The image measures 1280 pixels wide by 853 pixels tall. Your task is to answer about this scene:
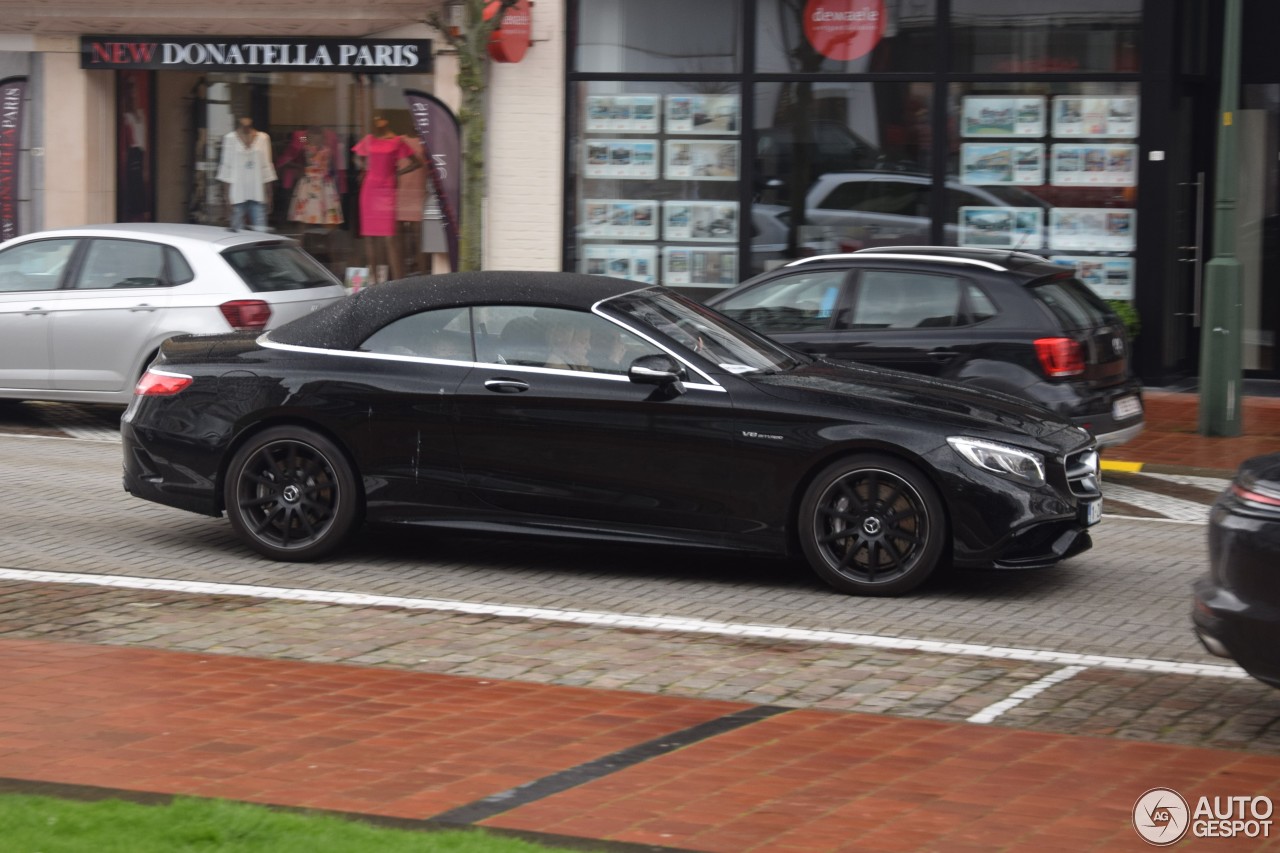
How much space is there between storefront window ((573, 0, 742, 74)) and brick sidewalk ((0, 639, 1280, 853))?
503 inches

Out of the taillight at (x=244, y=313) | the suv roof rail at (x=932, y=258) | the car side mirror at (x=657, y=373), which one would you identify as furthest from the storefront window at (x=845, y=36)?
the car side mirror at (x=657, y=373)

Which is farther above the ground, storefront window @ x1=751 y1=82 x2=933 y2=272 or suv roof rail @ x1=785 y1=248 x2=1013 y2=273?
storefront window @ x1=751 y1=82 x2=933 y2=272

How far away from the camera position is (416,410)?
866 centimetres

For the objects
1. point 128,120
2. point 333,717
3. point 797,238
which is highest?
point 128,120

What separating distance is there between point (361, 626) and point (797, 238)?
11.5m

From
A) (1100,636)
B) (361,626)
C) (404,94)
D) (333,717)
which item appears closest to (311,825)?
(333,717)

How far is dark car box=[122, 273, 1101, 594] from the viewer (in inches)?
320

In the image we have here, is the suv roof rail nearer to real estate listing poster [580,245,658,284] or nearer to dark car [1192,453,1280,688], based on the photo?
dark car [1192,453,1280,688]

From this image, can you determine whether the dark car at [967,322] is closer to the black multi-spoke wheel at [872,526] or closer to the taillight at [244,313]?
the black multi-spoke wheel at [872,526]

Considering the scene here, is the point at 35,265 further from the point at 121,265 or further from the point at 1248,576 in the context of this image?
the point at 1248,576

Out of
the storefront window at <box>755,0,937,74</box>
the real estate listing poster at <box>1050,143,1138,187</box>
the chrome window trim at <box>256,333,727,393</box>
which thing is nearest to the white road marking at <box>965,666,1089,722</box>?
the chrome window trim at <box>256,333,727,393</box>

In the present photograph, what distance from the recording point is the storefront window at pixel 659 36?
18.3 meters

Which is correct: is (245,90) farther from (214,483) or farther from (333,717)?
(333,717)

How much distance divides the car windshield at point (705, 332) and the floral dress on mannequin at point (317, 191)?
37.8ft
